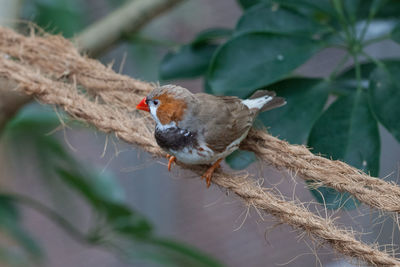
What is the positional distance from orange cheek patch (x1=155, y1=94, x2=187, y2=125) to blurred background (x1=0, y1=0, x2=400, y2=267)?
2.35ft

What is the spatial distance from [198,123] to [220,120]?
0.06m

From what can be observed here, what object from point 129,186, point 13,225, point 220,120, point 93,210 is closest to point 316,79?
point 220,120

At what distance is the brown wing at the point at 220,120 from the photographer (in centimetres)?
120

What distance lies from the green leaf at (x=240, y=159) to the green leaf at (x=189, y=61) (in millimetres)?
378

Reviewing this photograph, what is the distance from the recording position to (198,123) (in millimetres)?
1223

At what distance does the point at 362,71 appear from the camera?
57.5 inches

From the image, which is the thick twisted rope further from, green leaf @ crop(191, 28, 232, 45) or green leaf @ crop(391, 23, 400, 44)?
green leaf @ crop(391, 23, 400, 44)

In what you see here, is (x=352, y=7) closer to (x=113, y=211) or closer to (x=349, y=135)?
(x=349, y=135)

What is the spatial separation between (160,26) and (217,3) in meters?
0.69

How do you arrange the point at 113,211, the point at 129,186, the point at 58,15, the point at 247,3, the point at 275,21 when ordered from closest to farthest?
the point at 275,21, the point at 247,3, the point at 113,211, the point at 58,15, the point at 129,186

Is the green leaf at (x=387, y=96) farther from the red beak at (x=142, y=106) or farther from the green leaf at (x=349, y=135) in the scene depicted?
the red beak at (x=142, y=106)

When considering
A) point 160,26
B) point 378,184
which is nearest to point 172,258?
point 378,184

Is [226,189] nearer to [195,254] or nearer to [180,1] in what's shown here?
[195,254]

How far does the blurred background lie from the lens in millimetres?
2008
